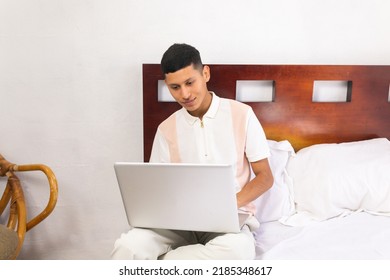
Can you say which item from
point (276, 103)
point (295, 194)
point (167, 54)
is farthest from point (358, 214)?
point (167, 54)

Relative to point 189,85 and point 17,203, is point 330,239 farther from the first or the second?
point 17,203

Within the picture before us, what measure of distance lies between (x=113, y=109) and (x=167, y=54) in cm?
44

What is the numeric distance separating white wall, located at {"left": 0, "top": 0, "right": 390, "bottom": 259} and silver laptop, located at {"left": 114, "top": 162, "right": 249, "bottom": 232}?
1.77ft

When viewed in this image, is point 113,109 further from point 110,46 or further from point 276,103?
point 276,103

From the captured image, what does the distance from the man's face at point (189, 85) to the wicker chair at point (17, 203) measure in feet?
1.70

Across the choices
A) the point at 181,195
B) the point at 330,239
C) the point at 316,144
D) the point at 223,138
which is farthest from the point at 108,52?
the point at 330,239

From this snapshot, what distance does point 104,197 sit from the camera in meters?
1.51

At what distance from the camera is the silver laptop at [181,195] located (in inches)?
34.7

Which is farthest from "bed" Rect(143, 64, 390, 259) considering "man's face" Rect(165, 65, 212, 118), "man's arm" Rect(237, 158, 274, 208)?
"man's face" Rect(165, 65, 212, 118)

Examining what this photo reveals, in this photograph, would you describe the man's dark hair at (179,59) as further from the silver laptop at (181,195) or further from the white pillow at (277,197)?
the white pillow at (277,197)

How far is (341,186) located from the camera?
123 centimetres

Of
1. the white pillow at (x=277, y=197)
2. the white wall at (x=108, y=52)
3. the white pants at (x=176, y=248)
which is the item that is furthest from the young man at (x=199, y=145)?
the white wall at (x=108, y=52)

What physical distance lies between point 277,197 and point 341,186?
0.20 meters

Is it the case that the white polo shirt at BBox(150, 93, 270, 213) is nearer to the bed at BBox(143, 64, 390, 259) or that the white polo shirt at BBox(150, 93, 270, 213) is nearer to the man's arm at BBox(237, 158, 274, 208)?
the man's arm at BBox(237, 158, 274, 208)
